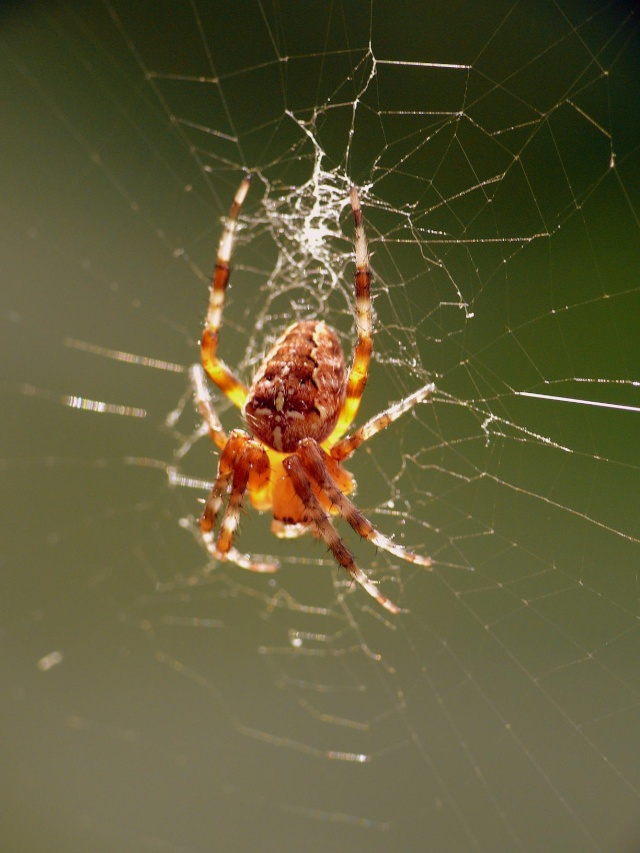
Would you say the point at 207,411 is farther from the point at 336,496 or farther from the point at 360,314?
the point at 360,314

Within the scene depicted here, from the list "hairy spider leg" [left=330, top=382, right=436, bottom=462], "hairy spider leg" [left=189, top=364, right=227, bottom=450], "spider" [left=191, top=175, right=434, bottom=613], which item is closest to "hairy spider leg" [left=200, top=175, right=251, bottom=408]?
"spider" [left=191, top=175, right=434, bottom=613]

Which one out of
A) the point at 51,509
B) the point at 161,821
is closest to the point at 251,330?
the point at 51,509

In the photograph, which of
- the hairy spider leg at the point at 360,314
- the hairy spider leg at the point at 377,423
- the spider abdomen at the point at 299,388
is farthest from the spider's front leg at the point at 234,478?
the hairy spider leg at the point at 360,314

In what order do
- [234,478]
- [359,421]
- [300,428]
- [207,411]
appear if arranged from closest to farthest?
[300,428], [234,478], [207,411], [359,421]

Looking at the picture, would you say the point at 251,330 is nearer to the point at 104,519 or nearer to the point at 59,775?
the point at 104,519

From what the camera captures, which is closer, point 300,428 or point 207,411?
point 300,428

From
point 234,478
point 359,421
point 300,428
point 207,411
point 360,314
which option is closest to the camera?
point 360,314

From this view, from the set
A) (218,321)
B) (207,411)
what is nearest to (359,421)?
(207,411)
